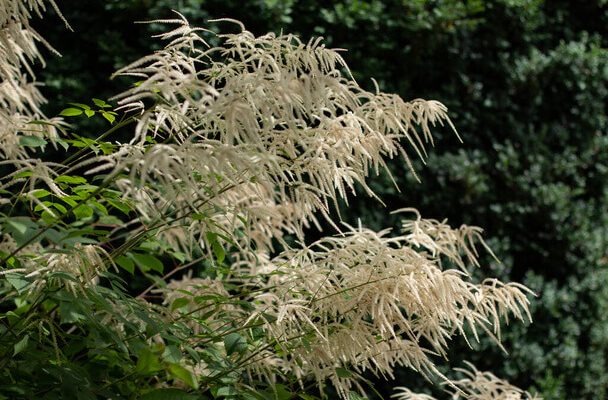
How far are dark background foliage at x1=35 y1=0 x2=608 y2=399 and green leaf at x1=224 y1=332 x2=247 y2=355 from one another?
7.18ft

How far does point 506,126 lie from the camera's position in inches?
194

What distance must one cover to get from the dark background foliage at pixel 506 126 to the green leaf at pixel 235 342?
2.19 metres

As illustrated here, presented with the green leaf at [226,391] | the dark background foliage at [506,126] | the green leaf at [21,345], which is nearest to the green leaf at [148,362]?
the green leaf at [226,391]

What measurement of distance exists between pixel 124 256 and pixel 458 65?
9.56 ft

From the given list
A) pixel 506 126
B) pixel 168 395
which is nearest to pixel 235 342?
pixel 168 395

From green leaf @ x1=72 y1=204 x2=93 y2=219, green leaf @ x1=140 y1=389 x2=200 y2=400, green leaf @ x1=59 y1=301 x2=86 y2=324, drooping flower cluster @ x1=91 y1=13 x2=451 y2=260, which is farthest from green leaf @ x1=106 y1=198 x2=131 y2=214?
green leaf @ x1=140 y1=389 x2=200 y2=400

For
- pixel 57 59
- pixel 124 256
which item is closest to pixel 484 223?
pixel 57 59

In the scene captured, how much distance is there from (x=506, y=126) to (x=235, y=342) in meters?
3.26

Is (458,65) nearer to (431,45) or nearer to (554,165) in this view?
(431,45)

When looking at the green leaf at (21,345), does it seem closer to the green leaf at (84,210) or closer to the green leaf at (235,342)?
the green leaf at (84,210)

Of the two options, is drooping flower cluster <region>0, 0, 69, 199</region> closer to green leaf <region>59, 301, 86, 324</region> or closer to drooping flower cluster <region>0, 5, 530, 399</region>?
drooping flower cluster <region>0, 5, 530, 399</region>

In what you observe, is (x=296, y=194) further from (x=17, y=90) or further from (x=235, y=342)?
(x=17, y=90)

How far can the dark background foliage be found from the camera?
166 inches

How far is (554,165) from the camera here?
496cm
